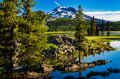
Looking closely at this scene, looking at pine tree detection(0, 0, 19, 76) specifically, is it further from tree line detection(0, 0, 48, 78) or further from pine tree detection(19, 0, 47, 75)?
pine tree detection(19, 0, 47, 75)

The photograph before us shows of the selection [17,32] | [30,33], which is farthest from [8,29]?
[30,33]

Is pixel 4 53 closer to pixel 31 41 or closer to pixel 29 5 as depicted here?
pixel 31 41

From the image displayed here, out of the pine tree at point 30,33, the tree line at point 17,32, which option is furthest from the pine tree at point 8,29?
the pine tree at point 30,33

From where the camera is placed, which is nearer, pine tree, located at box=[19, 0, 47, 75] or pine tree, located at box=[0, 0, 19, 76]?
pine tree, located at box=[0, 0, 19, 76]

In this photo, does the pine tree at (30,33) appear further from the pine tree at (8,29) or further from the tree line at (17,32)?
the pine tree at (8,29)

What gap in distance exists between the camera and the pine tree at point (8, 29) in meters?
21.7

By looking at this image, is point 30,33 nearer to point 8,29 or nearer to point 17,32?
point 17,32

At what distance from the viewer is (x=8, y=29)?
72.8ft

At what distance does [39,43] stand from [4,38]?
20.8 feet

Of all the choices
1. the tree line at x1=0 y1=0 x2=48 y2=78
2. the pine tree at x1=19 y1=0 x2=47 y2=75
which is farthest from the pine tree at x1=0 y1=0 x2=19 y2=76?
the pine tree at x1=19 y1=0 x2=47 y2=75

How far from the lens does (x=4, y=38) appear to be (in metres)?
22.1

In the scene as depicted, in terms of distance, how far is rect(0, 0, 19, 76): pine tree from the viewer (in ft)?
71.2

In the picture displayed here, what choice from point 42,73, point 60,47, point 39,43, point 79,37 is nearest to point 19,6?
point 39,43

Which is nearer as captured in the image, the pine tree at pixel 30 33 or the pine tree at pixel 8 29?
the pine tree at pixel 8 29
